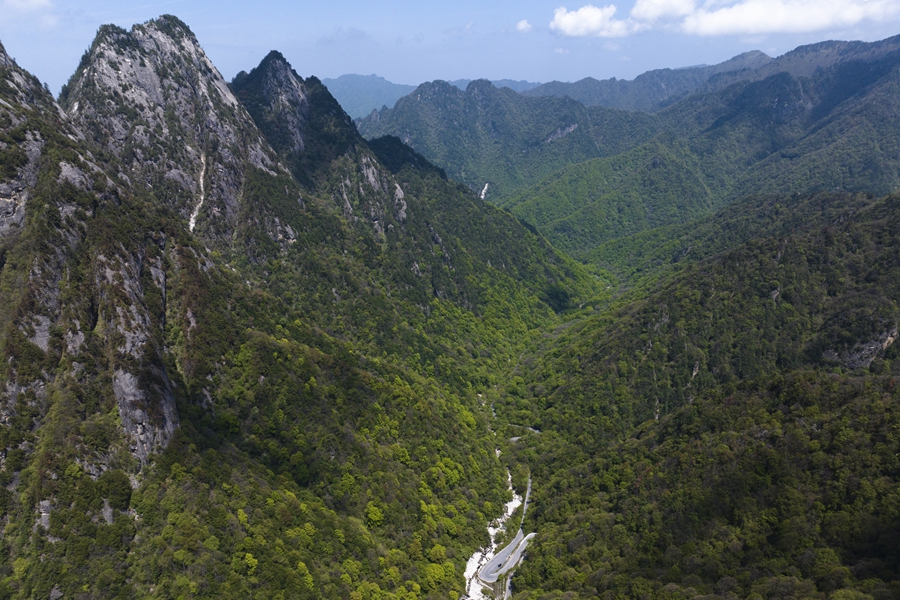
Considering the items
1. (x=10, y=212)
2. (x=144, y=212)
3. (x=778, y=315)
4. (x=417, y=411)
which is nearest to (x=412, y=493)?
(x=417, y=411)

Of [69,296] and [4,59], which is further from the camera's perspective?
[4,59]

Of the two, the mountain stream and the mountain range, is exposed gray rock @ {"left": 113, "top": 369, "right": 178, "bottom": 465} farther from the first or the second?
the mountain stream

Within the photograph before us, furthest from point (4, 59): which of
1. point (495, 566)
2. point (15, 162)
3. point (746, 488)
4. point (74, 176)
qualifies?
point (746, 488)

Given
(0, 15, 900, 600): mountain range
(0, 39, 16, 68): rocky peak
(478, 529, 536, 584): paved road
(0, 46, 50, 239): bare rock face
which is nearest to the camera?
(0, 15, 900, 600): mountain range

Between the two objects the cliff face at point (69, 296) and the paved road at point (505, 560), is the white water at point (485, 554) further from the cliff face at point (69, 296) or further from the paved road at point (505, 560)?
the cliff face at point (69, 296)

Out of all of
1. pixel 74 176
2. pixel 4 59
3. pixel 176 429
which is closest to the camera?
pixel 176 429

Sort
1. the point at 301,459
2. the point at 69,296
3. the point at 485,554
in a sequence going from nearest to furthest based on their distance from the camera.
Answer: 1. the point at 69,296
2. the point at 301,459
3. the point at 485,554

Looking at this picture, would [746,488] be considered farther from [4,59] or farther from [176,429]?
[4,59]

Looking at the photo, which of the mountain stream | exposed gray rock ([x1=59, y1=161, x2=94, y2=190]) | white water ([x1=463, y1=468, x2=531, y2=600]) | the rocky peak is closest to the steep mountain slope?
the mountain stream
